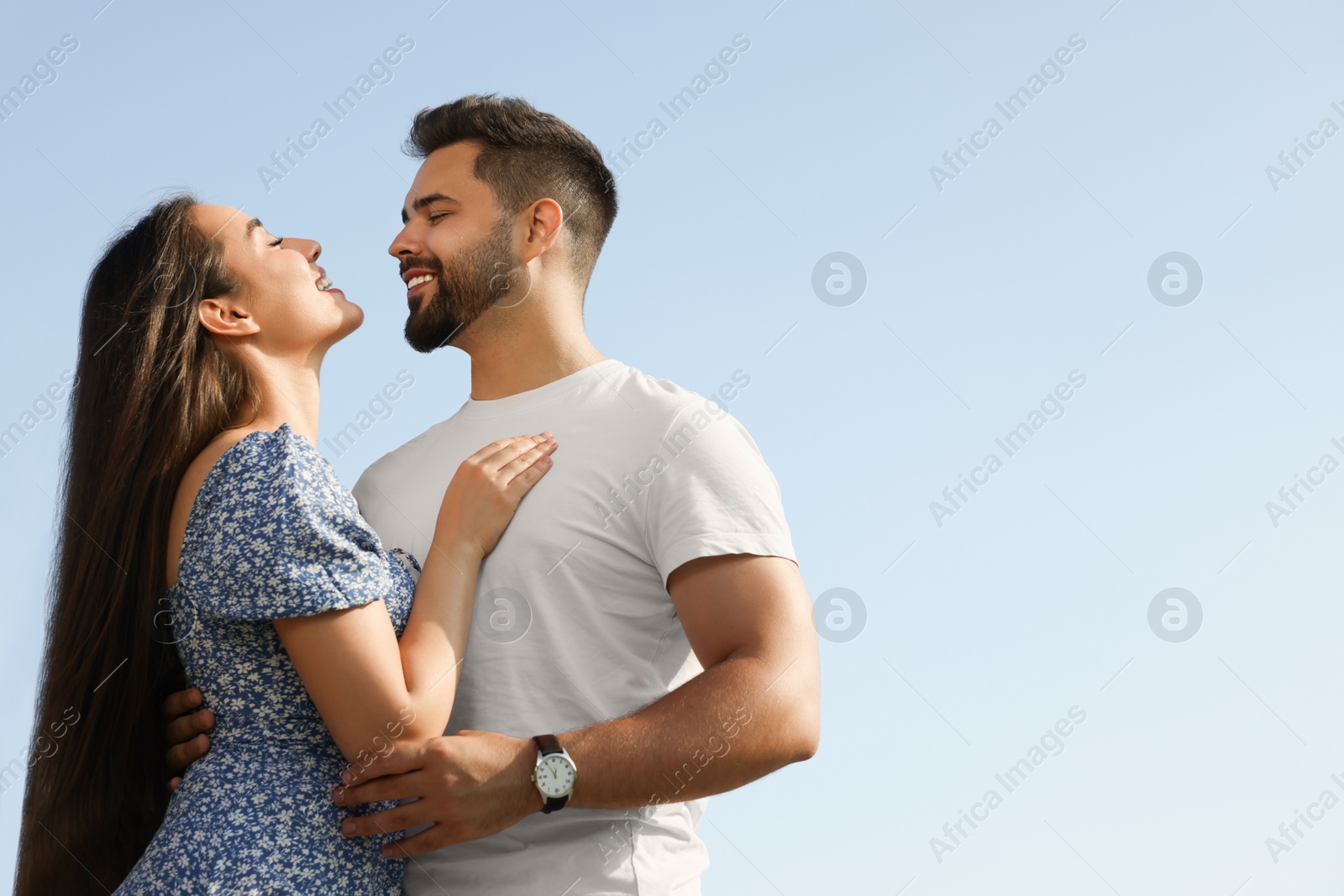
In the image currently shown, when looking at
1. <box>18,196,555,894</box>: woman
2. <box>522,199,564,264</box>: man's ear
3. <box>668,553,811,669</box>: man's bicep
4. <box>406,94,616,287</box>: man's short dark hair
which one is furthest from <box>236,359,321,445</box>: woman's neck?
<box>668,553,811,669</box>: man's bicep

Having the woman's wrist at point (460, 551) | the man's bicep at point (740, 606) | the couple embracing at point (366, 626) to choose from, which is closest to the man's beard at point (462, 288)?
the couple embracing at point (366, 626)

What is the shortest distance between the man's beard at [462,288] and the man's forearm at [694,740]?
160 cm

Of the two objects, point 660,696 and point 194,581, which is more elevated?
Result: point 660,696

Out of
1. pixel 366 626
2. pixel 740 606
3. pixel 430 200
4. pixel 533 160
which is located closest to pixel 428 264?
pixel 430 200

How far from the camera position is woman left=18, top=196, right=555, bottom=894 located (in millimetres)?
2508

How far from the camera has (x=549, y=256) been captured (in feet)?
12.7

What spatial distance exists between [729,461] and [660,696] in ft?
2.01

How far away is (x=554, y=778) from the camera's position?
8.28 feet

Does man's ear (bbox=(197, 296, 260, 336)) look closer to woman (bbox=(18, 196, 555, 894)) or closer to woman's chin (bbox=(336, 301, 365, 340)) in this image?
woman (bbox=(18, 196, 555, 894))

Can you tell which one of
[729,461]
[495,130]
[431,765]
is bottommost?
[431,765]

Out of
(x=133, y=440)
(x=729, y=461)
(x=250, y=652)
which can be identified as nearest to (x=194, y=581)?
(x=250, y=652)

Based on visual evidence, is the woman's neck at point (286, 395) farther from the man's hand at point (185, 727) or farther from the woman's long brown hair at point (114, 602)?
the man's hand at point (185, 727)

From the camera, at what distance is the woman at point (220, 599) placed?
251 centimetres

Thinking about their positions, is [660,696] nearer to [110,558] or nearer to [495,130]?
[110,558]
